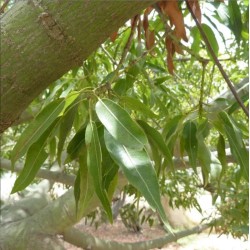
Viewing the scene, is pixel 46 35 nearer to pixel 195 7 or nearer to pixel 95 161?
pixel 95 161

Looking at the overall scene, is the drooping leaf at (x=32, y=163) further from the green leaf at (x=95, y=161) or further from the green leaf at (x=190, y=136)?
the green leaf at (x=190, y=136)

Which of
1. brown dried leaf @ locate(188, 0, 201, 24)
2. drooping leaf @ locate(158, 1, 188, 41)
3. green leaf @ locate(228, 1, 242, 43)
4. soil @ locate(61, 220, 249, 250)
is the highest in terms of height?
green leaf @ locate(228, 1, 242, 43)

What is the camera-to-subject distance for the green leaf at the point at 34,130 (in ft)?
2.18

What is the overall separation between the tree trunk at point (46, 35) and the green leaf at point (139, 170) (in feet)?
0.46

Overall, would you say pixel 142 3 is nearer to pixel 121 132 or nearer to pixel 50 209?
pixel 121 132

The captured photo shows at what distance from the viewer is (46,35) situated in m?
0.51

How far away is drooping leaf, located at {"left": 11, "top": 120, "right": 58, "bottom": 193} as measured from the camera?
0.72 metres

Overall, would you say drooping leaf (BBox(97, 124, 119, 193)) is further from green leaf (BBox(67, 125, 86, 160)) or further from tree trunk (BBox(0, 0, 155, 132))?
tree trunk (BBox(0, 0, 155, 132))

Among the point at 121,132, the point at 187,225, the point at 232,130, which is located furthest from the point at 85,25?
the point at 187,225

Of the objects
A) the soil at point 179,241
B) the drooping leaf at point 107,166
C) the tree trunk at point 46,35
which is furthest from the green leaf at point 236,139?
the soil at point 179,241

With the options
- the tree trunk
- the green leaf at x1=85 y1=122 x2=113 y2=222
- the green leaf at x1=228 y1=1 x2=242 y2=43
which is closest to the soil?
the green leaf at x1=228 y1=1 x2=242 y2=43

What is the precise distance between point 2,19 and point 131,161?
0.82 feet

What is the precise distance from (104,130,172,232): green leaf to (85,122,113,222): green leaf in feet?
0.11

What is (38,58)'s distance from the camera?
52 centimetres
